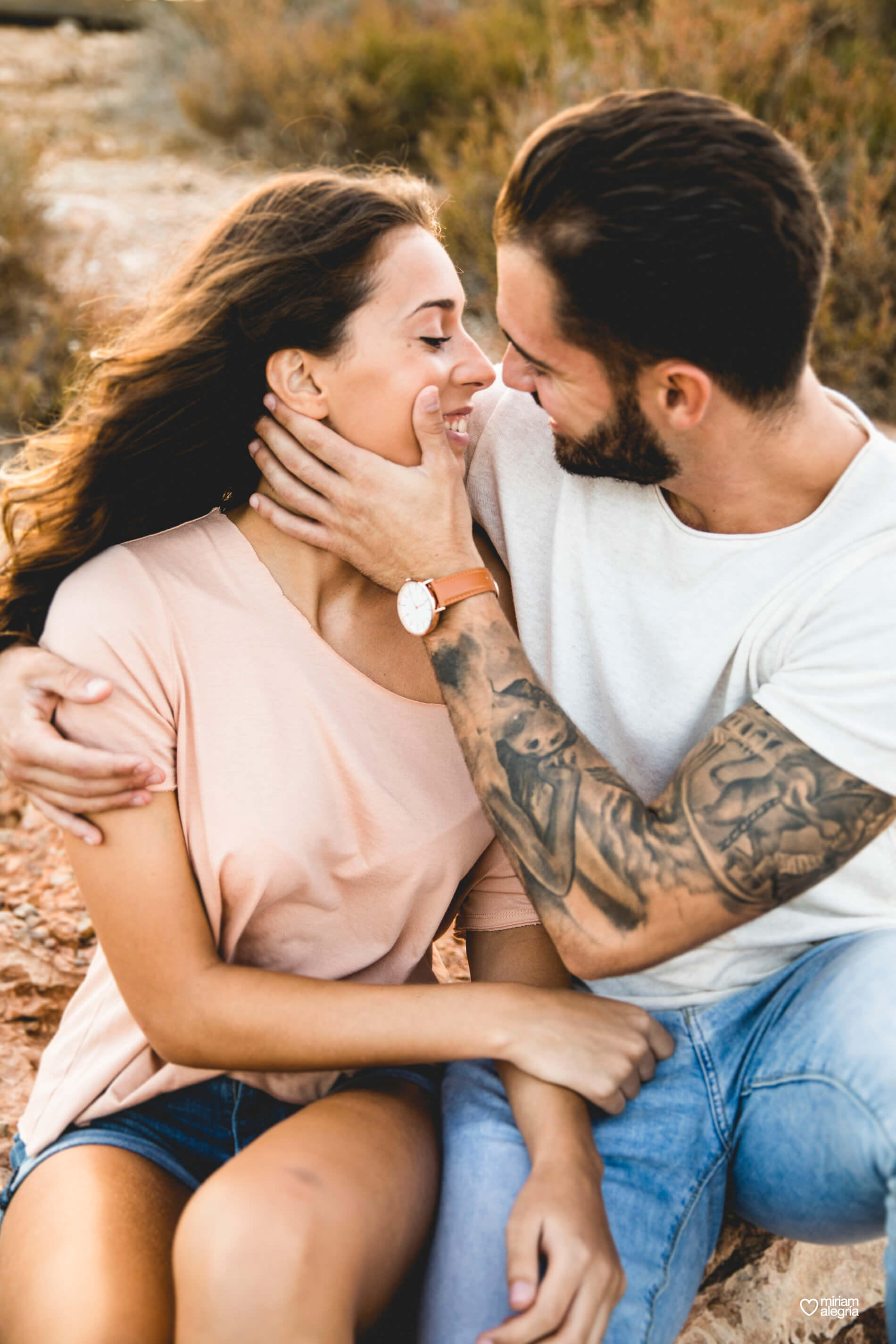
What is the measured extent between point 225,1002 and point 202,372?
1137 mm

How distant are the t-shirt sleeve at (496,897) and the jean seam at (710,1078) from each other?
36 cm

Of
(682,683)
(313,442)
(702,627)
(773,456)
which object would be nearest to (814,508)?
(773,456)

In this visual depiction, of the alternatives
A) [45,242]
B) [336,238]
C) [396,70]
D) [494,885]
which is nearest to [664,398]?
[336,238]

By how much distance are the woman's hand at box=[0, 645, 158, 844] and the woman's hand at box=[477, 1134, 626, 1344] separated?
2.94ft

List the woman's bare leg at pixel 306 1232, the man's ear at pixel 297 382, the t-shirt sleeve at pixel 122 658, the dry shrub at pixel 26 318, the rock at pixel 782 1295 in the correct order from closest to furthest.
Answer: the woman's bare leg at pixel 306 1232
the t-shirt sleeve at pixel 122 658
the man's ear at pixel 297 382
the rock at pixel 782 1295
the dry shrub at pixel 26 318

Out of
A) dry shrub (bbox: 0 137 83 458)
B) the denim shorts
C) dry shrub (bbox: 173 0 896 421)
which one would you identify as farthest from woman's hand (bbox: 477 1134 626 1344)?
dry shrub (bbox: 0 137 83 458)

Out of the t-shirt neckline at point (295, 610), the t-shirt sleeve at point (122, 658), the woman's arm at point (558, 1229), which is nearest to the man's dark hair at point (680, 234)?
the t-shirt neckline at point (295, 610)

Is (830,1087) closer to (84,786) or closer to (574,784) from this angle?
(574,784)

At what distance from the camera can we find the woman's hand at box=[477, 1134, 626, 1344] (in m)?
1.52

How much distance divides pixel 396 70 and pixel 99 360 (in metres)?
7.17

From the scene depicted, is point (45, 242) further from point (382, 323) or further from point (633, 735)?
point (633, 735)

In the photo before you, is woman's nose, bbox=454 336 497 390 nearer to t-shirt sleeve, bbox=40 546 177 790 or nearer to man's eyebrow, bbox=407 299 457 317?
man's eyebrow, bbox=407 299 457 317

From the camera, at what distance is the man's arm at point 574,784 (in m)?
1.73

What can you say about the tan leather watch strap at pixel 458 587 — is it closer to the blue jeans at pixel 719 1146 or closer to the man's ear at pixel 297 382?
the man's ear at pixel 297 382
